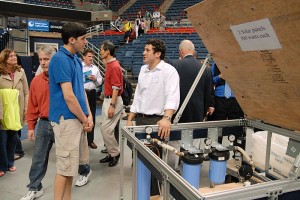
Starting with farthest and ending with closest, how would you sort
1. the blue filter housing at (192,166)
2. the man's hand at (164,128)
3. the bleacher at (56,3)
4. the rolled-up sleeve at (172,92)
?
the bleacher at (56,3)
the rolled-up sleeve at (172,92)
the man's hand at (164,128)
the blue filter housing at (192,166)

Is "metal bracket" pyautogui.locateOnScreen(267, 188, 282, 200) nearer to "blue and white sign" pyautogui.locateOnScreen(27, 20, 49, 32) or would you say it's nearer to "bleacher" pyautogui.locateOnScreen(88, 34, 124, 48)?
"bleacher" pyautogui.locateOnScreen(88, 34, 124, 48)

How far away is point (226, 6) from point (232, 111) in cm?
247

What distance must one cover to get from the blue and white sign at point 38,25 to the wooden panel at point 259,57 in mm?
15751

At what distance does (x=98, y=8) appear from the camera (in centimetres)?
1908

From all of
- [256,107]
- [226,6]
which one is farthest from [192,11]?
[256,107]

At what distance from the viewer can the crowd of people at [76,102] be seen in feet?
6.56

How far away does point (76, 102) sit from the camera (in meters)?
1.95

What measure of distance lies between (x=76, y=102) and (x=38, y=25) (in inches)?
600

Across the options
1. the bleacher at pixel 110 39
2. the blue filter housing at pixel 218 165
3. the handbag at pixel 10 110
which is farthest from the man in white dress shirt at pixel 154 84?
the bleacher at pixel 110 39

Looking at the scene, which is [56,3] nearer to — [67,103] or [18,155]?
[18,155]

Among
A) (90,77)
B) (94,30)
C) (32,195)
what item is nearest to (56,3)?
(94,30)

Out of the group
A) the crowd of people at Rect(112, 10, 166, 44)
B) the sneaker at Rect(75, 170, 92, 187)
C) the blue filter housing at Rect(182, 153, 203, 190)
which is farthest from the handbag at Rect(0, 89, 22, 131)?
the crowd of people at Rect(112, 10, 166, 44)

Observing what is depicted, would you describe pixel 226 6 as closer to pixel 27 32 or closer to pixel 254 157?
pixel 254 157

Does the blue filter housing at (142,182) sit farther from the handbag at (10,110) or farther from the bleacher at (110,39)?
the bleacher at (110,39)
